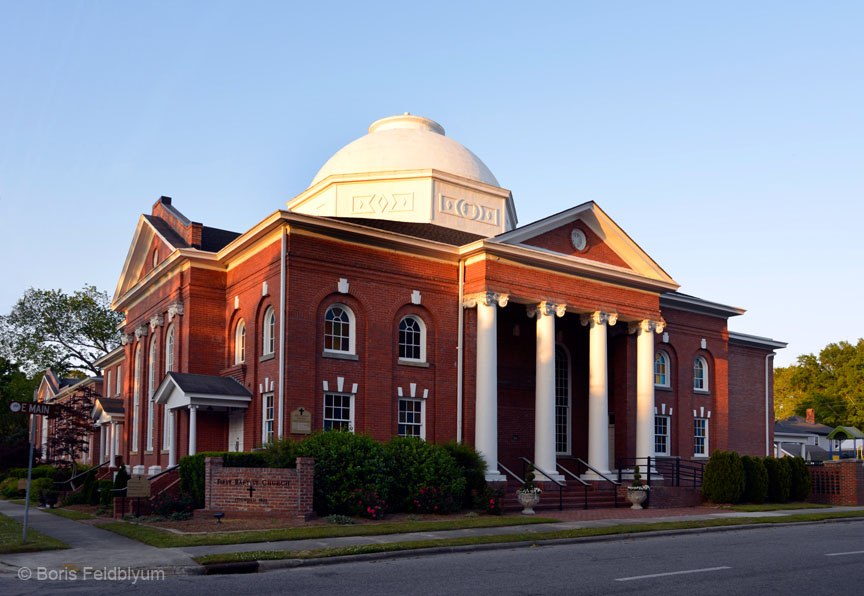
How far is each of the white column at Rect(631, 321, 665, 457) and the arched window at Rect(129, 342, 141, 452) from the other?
2004cm

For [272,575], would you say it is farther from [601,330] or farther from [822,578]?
[601,330]

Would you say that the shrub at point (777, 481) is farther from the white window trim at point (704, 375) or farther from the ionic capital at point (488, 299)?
the ionic capital at point (488, 299)

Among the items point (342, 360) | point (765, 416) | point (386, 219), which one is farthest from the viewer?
point (765, 416)

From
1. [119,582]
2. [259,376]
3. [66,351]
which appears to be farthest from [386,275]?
[66,351]

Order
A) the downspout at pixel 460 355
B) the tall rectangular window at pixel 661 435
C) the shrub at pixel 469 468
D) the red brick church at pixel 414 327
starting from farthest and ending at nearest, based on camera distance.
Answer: the tall rectangular window at pixel 661 435 < the downspout at pixel 460 355 < the red brick church at pixel 414 327 < the shrub at pixel 469 468

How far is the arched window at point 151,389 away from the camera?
32550 mm

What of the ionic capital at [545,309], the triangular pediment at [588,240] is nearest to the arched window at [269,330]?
the triangular pediment at [588,240]

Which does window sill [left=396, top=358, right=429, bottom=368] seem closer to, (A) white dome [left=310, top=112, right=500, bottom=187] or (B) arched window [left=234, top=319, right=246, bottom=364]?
(B) arched window [left=234, top=319, right=246, bottom=364]

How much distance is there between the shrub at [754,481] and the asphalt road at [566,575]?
484 inches

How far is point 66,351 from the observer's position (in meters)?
66.4

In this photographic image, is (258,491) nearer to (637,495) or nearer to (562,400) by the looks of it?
(637,495)

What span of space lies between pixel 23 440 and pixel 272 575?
50.0 metres

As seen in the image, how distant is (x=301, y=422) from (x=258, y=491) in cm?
431

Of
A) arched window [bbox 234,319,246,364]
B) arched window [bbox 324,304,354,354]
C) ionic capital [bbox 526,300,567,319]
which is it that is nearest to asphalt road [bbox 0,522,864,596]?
arched window [bbox 324,304,354,354]
